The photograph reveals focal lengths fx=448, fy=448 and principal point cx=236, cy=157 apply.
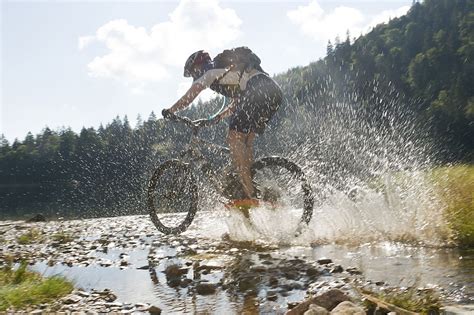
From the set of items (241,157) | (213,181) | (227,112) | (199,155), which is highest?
(227,112)

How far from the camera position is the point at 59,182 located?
136 meters

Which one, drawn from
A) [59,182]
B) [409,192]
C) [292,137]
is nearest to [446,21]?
[292,137]

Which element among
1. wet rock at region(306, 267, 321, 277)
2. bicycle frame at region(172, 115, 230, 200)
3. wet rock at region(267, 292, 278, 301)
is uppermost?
bicycle frame at region(172, 115, 230, 200)

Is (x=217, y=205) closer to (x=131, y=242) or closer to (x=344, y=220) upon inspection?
(x=131, y=242)

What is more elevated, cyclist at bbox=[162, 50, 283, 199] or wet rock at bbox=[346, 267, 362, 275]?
cyclist at bbox=[162, 50, 283, 199]

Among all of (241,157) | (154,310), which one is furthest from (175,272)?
(241,157)

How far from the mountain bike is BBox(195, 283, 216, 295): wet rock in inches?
134

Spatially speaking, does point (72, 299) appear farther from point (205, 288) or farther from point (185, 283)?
point (205, 288)

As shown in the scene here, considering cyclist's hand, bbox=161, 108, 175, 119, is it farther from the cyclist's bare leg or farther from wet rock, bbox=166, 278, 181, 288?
wet rock, bbox=166, 278, 181, 288

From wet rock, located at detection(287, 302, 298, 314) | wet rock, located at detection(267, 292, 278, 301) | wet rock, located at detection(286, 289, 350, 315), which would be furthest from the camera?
wet rock, located at detection(267, 292, 278, 301)

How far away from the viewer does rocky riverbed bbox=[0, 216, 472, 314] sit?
13.1 feet

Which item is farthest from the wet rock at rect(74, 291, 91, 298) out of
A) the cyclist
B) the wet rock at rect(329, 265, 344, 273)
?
the cyclist

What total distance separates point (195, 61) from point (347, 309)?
606 centimetres

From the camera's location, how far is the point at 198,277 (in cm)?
510
